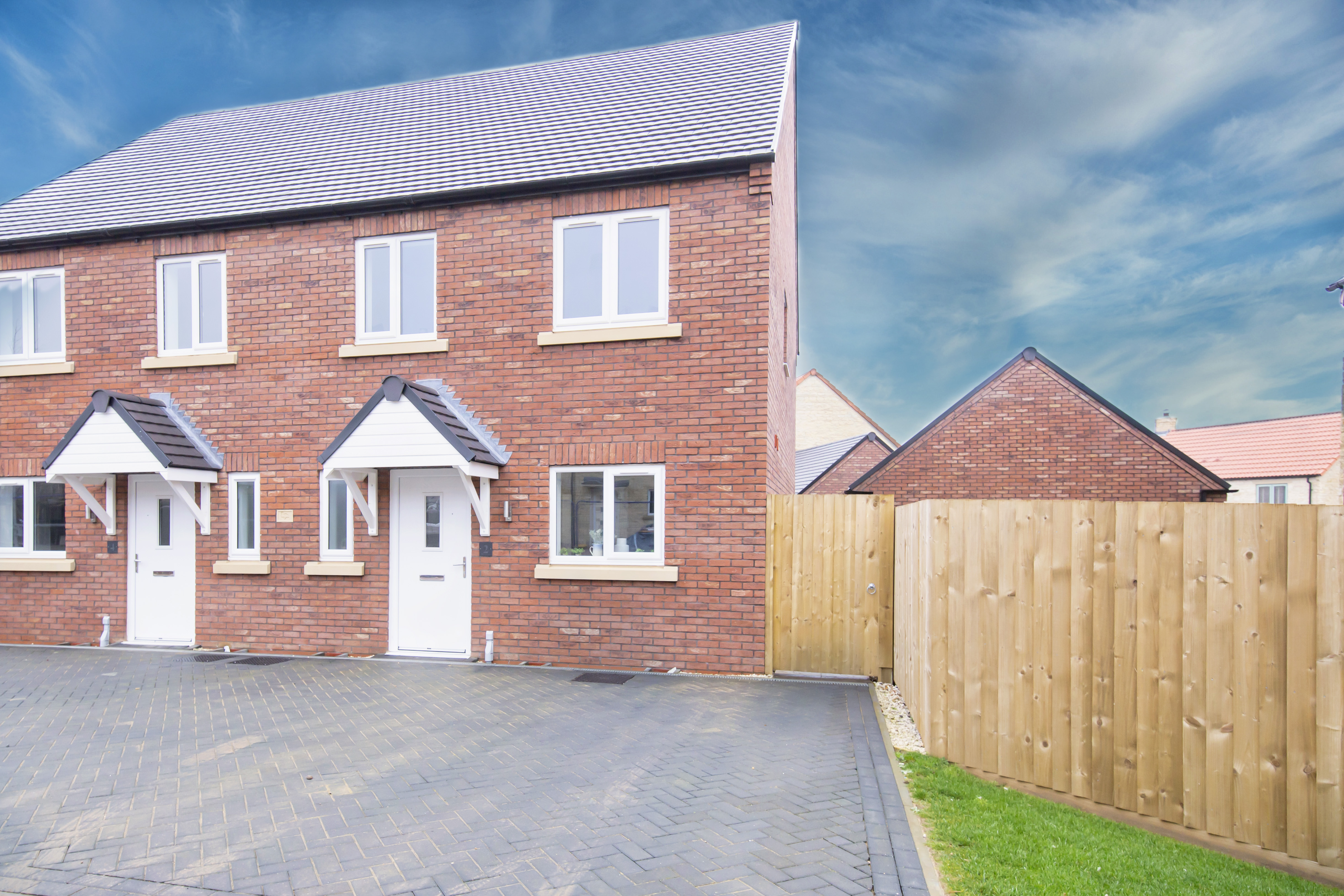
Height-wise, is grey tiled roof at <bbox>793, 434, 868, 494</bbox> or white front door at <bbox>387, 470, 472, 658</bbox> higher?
grey tiled roof at <bbox>793, 434, 868, 494</bbox>

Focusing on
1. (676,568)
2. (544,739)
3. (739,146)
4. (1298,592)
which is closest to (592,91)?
(739,146)

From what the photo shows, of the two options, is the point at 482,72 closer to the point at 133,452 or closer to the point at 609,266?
the point at 609,266

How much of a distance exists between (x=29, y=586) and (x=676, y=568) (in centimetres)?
994

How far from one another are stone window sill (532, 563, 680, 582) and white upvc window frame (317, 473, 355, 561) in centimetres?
274

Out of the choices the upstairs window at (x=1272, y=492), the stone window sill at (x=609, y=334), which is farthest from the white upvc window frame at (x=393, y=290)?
the upstairs window at (x=1272, y=492)

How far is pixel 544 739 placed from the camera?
6.37 m

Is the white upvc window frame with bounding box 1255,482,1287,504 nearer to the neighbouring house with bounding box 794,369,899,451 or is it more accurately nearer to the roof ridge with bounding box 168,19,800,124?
the neighbouring house with bounding box 794,369,899,451

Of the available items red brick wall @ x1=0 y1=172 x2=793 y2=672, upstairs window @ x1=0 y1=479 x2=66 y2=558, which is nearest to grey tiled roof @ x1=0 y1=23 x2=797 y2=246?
red brick wall @ x1=0 y1=172 x2=793 y2=672

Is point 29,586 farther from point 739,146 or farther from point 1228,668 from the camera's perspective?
point 1228,668

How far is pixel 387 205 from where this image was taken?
10.2 metres

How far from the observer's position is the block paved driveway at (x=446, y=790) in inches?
159

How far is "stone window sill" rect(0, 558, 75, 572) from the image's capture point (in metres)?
11.1

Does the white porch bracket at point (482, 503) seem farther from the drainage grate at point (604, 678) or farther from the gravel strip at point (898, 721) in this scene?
the gravel strip at point (898, 721)

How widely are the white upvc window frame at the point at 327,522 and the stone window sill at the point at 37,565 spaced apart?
4077 millimetres
